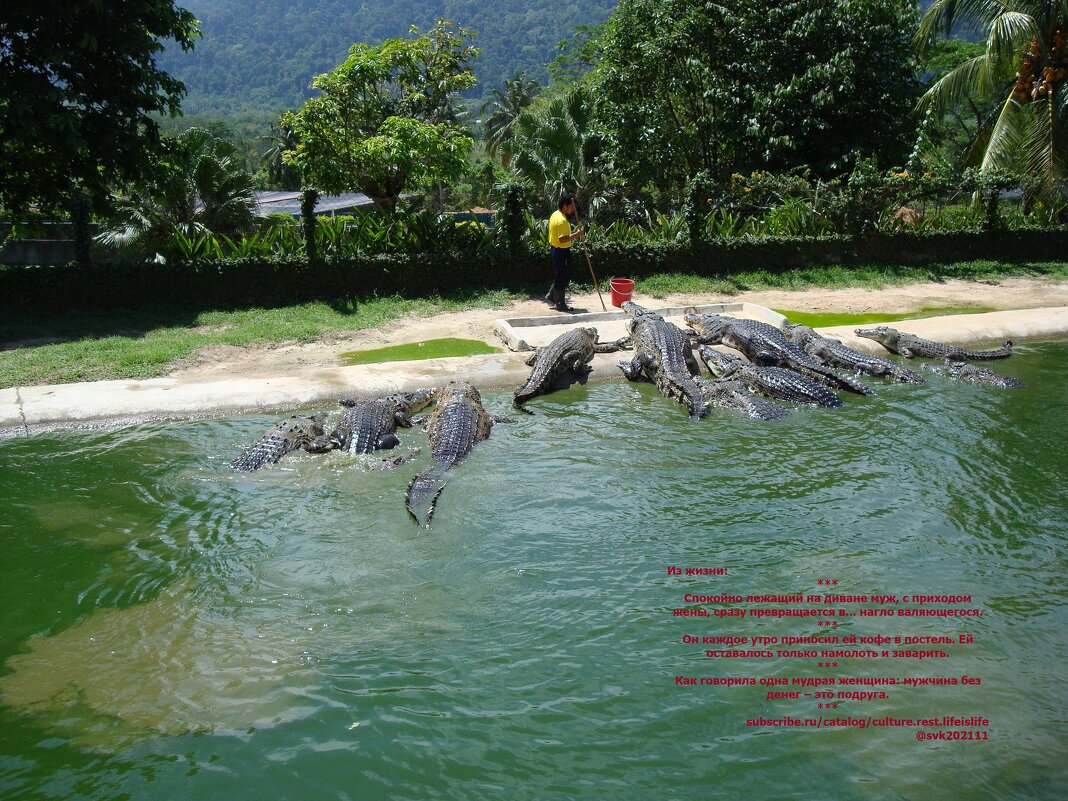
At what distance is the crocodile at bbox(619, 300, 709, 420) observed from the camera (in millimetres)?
8906

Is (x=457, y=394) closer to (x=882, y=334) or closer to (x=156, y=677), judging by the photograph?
(x=156, y=677)

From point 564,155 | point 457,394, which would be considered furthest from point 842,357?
point 564,155

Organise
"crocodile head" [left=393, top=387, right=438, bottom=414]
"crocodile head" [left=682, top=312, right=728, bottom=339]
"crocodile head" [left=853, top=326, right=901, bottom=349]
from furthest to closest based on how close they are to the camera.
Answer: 1. "crocodile head" [left=682, top=312, right=728, bottom=339]
2. "crocodile head" [left=853, top=326, right=901, bottom=349]
3. "crocodile head" [left=393, top=387, right=438, bottom=414]

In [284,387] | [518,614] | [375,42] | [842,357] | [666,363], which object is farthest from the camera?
[375,42]

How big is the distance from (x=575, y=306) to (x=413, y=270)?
2.90 meters

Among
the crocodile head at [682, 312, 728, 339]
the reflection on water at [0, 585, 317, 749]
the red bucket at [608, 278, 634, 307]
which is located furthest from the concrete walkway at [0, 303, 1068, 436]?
the reflection on water at [0, 585, 317, 749]

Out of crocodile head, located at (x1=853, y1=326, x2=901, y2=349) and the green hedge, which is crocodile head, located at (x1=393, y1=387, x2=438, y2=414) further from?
crocodile head, located at (x1=853, y1=326, x2=901, y2=349)

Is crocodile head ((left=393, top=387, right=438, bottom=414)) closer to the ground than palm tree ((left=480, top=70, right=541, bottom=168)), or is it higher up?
closer to the ground

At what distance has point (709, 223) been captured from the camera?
16344 millimetres

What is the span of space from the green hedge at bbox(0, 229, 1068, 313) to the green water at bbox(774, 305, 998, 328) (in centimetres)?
288

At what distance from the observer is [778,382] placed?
9094mm

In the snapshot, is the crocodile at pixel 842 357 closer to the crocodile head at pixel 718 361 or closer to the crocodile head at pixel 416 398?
the crocodile head at pixel 718 361

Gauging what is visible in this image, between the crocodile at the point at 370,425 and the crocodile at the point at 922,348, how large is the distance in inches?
257

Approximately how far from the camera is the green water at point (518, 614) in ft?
12.8
